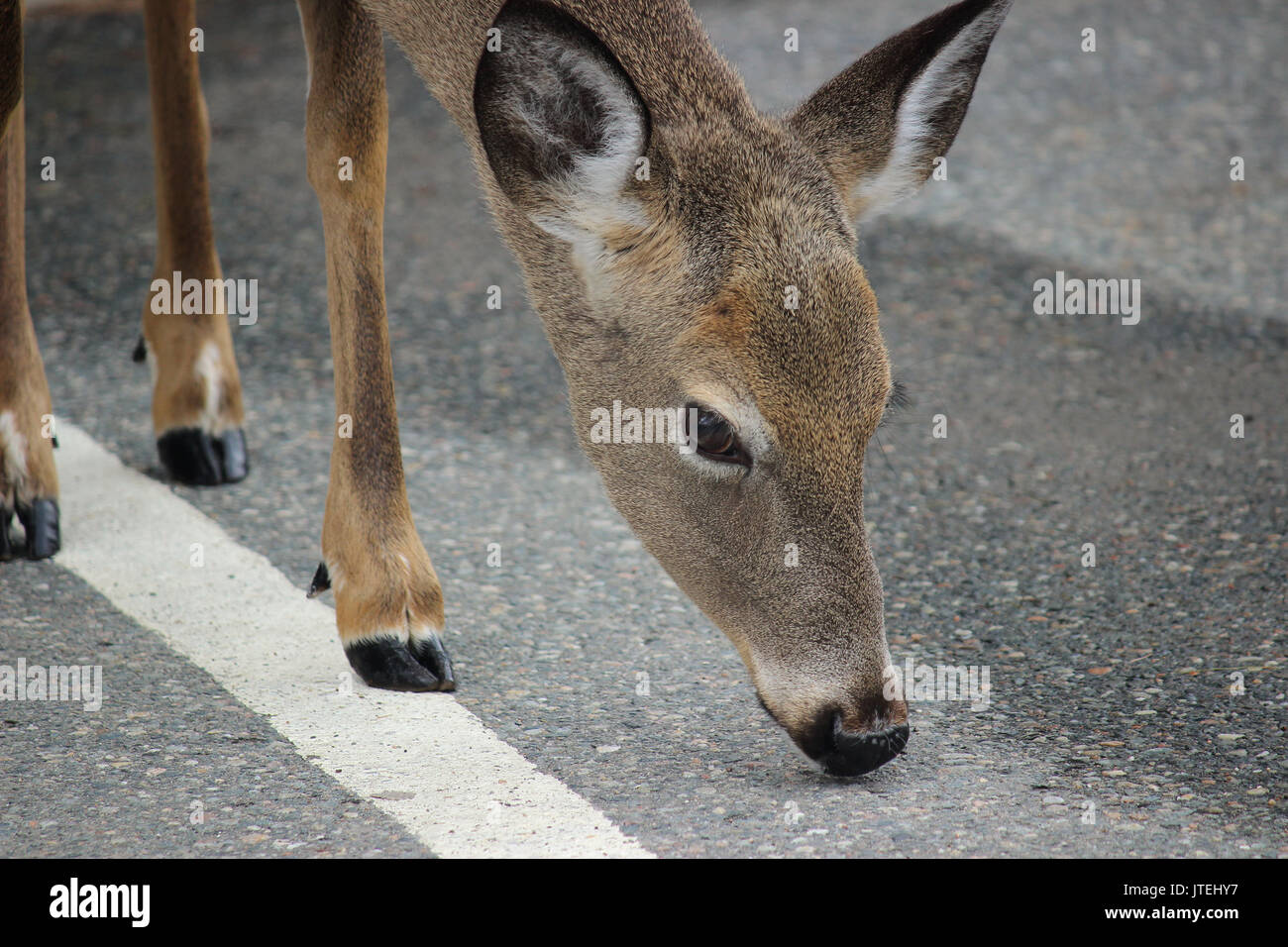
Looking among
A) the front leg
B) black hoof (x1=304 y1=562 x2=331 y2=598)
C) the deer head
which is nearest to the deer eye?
the deer head

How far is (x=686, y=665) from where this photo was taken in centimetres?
433

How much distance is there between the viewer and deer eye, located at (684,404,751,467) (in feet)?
11.8

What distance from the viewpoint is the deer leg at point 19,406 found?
191 inches

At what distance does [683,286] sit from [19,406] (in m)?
2.39

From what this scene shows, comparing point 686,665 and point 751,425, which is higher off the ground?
point 751,425

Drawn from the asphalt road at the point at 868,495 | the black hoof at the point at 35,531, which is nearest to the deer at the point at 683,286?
the asphalt road at the point at 868,495

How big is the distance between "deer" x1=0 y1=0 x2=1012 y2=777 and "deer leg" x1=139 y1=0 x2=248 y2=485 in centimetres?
104

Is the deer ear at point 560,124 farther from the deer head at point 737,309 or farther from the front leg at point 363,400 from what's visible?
the front leg at point 363,400

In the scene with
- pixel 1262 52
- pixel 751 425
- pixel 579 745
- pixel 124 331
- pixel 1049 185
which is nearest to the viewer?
pixel 751 425

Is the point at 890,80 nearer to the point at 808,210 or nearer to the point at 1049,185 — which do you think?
the point at 808,210

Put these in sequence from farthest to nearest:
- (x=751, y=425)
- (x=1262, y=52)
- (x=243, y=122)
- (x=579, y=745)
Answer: (x=1262, y=52), (x=243, y=122), (x=579, y=745), (x=751, y=425)

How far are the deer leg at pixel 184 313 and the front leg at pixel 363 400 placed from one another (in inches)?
36.3
